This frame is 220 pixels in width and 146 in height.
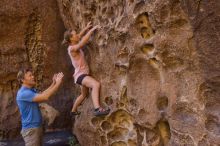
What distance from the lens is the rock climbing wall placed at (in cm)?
312

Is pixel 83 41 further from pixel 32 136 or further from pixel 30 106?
pixel 32 136

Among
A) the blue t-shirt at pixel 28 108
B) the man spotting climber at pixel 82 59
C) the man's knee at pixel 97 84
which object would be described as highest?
the man spotting climber at pixel 82 59

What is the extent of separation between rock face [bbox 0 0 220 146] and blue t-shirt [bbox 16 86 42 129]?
694 mm

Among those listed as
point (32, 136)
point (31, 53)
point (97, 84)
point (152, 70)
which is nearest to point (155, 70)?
point (152, 70)

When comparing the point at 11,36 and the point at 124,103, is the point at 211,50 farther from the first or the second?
the point at 11,36

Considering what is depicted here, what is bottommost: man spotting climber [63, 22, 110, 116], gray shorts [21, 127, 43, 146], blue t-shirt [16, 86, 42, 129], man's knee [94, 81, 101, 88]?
gray shorts [21, 127, 43, 146]

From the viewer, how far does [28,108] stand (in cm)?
416

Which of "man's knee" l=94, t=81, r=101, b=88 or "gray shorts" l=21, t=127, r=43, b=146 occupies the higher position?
"man's knee" l=94, t=81, r=101, b=88

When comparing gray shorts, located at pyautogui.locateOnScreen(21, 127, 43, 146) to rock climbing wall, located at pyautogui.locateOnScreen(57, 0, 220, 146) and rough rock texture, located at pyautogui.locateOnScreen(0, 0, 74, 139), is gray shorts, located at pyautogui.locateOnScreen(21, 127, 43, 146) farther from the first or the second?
rough rock texture, located at pyautogui.locateOnScreen(0, 0, 74, 139)

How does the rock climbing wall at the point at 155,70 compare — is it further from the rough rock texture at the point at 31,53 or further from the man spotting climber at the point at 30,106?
the rough rock texture at the point at 31,53

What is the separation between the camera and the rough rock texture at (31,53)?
223 inches

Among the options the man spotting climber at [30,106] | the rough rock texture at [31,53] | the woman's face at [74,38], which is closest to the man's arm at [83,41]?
the woman's face at [74,38]

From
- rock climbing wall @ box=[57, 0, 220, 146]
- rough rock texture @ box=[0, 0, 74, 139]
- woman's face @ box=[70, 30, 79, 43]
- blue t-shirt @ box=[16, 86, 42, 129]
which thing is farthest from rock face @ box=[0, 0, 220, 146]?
blue t-shirt @ box=[16, 86, 42, 129]

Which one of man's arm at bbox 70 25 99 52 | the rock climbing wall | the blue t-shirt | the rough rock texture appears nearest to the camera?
the rock climbing wall
